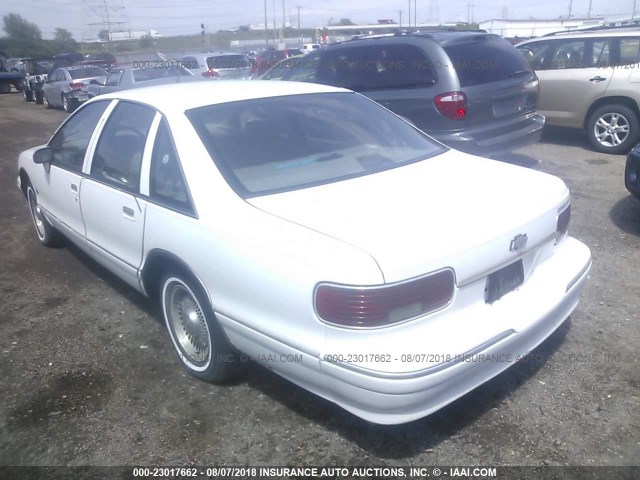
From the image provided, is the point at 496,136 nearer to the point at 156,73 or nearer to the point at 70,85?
the point at 156,73

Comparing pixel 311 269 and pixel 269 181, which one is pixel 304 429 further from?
pixel 269 181

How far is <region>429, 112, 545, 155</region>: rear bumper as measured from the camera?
612 centimetres

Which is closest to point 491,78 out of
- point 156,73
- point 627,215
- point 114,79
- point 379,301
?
point 627,215

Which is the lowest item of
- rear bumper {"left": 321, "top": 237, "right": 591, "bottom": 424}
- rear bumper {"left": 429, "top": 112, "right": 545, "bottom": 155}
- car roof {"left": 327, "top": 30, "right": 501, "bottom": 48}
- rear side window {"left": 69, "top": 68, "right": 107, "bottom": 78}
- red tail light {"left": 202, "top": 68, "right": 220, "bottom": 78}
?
rear bumper {"left": 321, "top": 237, "right": 591, "bottom": 424}

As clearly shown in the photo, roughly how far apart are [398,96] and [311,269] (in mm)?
4665

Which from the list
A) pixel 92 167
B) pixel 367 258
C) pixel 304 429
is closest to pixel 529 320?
pixel 367 258

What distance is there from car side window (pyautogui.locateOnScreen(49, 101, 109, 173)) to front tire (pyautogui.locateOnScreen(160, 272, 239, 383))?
1.49 m

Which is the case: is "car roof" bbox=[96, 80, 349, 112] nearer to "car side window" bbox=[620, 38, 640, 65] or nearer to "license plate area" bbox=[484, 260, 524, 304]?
"license plate area" bbox=[484, 260, 524, 304]

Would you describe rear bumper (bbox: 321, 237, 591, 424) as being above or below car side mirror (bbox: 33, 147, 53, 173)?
below

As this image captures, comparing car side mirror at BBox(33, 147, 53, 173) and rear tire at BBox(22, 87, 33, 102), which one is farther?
rear tire at BBox(22, 87, 33, 102)

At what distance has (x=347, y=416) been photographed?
2.92 meters

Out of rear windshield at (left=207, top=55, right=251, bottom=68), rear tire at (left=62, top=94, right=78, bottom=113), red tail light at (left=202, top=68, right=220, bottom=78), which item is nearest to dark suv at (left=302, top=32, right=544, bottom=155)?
red tail light at (left=202, top=68, right=220, bottom=78)

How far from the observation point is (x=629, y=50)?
800 centimetres

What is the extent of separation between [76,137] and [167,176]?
1.68 metres
